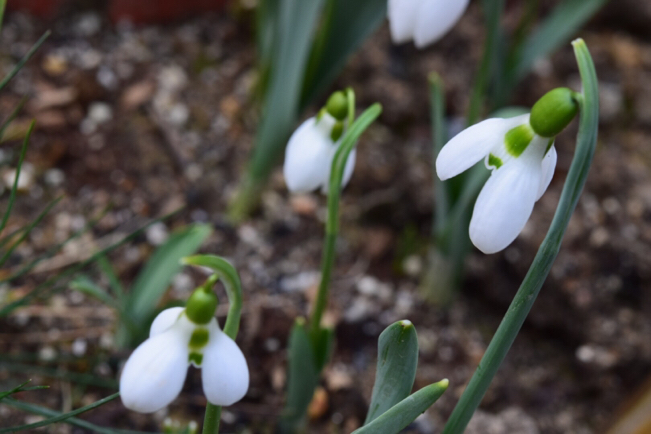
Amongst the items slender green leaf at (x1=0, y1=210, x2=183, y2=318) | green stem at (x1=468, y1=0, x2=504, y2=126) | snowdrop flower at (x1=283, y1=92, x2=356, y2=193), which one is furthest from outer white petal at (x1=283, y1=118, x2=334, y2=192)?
green stem at (x1=468, y1=0, x2=504, y2=126)

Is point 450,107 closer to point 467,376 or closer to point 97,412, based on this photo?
point 467,376

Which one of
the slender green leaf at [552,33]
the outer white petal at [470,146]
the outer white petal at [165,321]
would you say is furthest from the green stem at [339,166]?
the slender green leaf at [552,33]

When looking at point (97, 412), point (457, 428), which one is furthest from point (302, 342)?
point (97, 412)

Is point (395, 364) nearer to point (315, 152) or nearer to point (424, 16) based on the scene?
point (315, 152)

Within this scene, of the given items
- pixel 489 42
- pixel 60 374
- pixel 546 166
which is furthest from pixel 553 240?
pixel 60 374

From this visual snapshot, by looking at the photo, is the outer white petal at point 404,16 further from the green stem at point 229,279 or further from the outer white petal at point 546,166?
the green stem at point 229,279
